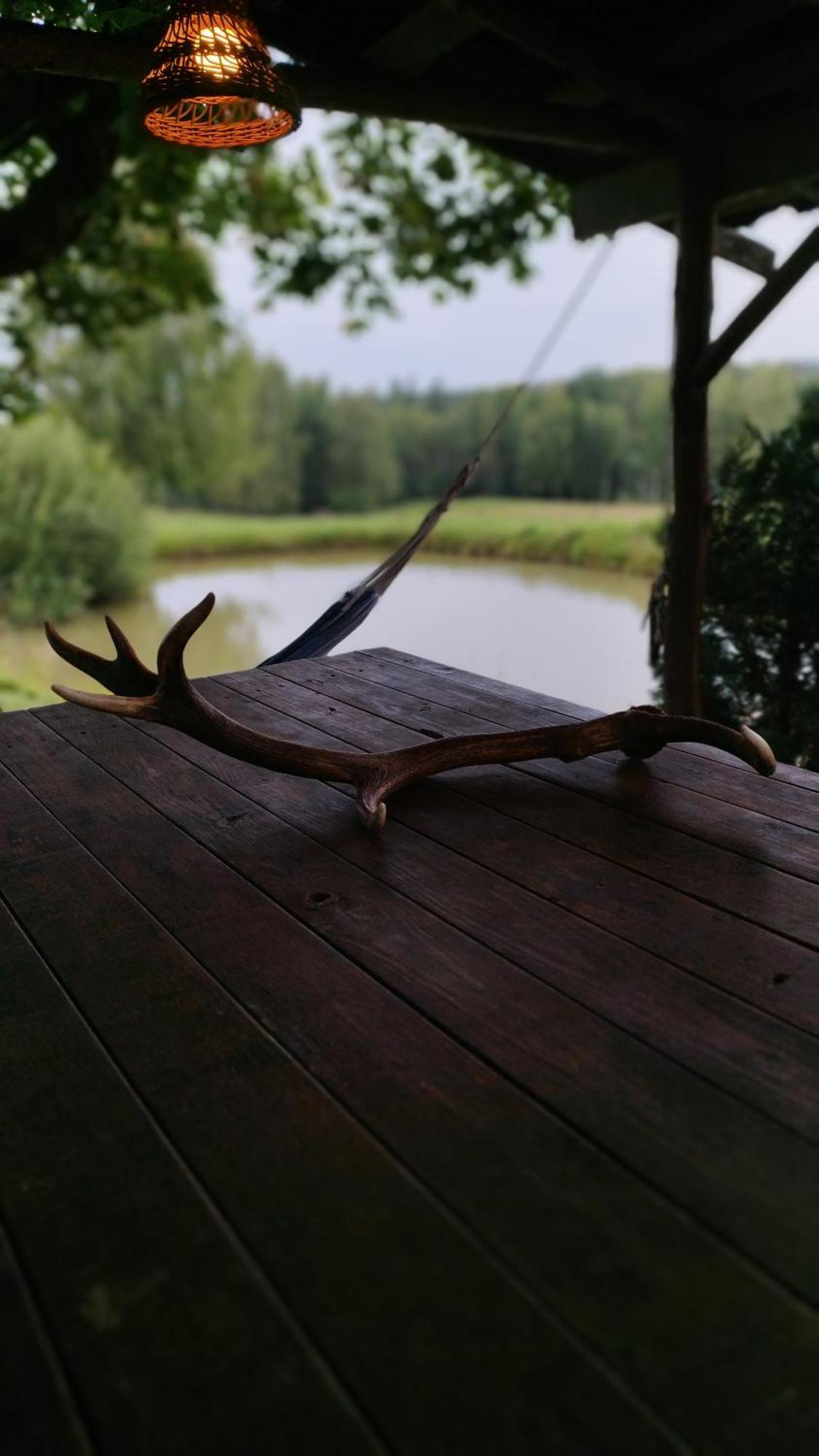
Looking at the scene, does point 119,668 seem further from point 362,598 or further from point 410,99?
point 410,99

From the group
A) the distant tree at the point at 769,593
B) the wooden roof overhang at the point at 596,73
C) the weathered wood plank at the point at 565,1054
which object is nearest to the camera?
the weathered wood plank at the point at 565,1054

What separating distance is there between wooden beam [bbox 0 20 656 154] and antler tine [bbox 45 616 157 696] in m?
1.08

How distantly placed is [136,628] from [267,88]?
7.95 meters

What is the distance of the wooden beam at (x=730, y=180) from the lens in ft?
8.92

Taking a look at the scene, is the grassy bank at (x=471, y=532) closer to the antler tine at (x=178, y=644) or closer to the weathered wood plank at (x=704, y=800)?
the weathered wood plank at (x=704, y=800)

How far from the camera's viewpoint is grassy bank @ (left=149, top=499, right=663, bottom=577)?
320 inches

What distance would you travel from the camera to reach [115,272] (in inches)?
254

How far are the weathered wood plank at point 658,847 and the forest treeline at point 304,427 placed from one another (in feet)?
29.3

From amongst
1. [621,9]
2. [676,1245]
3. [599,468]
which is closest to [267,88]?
[621,9]

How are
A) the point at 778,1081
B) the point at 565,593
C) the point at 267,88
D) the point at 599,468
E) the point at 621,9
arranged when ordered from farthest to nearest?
the point at 599,468 < the point at 565,593 < the point at 621,9 < the point at 267,88 < the point at 778,1081

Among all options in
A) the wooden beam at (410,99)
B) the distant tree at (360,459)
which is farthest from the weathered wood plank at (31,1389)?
the distant tree at (360,459)

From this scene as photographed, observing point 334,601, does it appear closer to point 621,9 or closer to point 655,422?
point 621,9

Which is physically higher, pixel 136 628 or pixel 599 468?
pixel 599 468

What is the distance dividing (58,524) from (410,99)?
7.93 m
